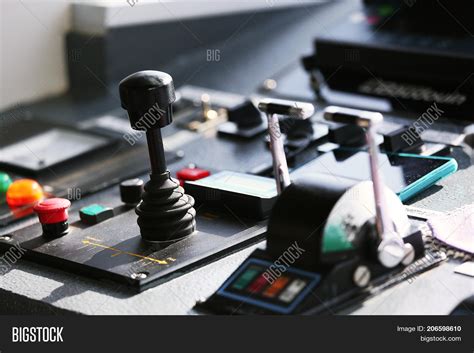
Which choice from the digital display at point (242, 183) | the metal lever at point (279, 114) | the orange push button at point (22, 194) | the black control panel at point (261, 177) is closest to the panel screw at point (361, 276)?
the black control panel at point (261, 177)

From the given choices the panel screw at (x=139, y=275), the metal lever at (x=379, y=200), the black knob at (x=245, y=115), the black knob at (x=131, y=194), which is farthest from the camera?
the black knob at (x=245, y=115)

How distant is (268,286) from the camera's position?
1.31 m

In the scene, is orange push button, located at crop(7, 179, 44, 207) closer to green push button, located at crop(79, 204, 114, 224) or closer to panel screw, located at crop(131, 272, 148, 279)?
green push button, located at crop(79, 204, 114, 224)

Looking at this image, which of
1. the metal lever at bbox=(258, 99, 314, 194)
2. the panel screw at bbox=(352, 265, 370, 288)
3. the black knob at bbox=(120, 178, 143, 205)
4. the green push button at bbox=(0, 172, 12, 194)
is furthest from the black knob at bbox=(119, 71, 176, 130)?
the green push button at bbox=(0, 172, 12, 194)

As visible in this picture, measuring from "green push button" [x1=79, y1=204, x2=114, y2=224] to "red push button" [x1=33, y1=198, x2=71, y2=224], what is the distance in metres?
0.06

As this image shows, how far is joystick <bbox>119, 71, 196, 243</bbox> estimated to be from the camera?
4.73 ft

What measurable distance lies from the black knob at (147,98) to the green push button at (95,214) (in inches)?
9.4

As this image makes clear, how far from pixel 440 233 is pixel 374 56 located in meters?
1.01

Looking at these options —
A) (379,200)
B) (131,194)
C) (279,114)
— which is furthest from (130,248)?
(379,200)

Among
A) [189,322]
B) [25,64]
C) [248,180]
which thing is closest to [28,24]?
[25,64]

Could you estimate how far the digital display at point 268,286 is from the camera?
127cm

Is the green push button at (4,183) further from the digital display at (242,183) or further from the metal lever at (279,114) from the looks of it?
the metal lever at (279,114)

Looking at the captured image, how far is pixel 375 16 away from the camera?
8.39 feet

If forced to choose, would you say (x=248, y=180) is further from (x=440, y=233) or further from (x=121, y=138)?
(x=121, y=138)
